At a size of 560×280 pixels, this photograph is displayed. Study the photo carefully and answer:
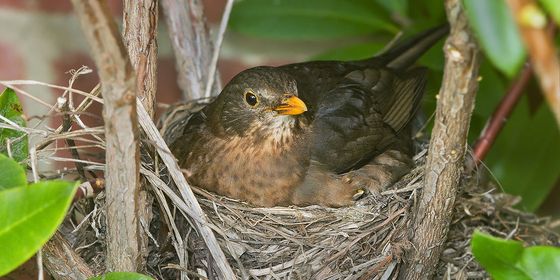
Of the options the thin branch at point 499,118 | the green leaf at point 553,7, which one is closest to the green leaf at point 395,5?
the thin branch at point 499,118

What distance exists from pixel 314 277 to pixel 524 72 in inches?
30.2

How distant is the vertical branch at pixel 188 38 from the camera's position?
7.06 feet

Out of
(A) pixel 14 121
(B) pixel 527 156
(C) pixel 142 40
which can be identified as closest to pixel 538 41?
(C) pixel 142 40

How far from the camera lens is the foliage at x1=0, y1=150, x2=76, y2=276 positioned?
1065 mm

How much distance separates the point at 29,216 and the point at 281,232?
32.2 inches

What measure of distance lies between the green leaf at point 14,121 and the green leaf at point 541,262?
3.02ft

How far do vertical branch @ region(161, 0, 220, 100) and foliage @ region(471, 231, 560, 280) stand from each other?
122 centimetres

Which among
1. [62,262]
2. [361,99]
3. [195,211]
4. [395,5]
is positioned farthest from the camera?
[395,5]

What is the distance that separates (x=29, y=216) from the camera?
3.62 feet

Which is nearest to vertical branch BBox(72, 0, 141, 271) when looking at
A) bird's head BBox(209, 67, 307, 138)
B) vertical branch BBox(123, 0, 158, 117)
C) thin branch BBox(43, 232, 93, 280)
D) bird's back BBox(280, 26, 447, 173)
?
thin branch BBox(43, 232, 93, 280)

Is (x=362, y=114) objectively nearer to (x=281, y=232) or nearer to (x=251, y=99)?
(x=251, y=99)

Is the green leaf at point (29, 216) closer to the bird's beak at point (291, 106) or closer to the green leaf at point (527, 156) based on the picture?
the bird's beak at point (291, 106)

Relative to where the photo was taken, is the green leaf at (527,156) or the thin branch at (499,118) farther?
the green leaf at (527,156)

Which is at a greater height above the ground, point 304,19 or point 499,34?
point 499,34
